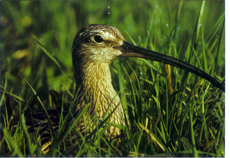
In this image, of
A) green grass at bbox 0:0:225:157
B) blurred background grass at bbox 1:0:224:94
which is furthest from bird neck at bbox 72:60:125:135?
blurred background grass at bbox 1:0:224:94

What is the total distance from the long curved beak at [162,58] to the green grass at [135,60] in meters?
0.10

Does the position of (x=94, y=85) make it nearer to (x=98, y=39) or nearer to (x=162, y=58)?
(x=98, y=39)

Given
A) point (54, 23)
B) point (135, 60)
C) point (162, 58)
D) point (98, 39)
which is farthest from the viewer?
point (54, 23)

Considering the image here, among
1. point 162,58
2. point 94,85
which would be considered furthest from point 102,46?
point 162,58

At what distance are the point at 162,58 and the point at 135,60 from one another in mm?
1200

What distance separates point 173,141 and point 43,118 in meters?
1.34

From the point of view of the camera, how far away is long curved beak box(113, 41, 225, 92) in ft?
8.20

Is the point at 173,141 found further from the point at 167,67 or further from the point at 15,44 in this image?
the point at 15,44

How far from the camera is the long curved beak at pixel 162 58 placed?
8.20ft

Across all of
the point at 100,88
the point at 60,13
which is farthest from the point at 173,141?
the point at 60,13

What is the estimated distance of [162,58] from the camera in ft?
8.43

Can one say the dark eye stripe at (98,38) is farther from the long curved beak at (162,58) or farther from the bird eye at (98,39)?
the long curved beak at (162,58)

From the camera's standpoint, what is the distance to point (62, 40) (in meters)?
4.55

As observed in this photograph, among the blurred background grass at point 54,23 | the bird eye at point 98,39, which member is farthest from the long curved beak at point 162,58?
the blurred background grass at point 54,23
